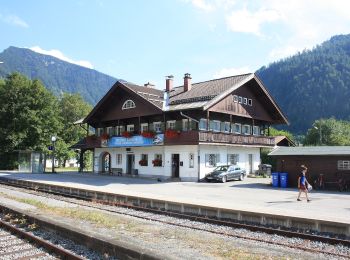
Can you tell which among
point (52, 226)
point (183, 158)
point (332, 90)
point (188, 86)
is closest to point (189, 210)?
point (52, 226)

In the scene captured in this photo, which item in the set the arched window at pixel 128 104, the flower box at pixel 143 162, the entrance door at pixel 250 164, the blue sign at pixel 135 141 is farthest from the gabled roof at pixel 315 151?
the arched window at pixel 128 104

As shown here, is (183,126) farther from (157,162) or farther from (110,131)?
(110,131)

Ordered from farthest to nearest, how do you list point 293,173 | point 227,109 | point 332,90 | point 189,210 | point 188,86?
point 332,90, point 188,86, point 227,109, point 293,173, point 189,210

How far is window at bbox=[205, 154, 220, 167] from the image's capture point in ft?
111

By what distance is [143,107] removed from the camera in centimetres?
3719

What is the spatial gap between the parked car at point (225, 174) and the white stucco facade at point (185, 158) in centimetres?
114

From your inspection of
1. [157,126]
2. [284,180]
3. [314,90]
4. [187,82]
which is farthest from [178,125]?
[314,90]

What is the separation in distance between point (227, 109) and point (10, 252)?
92.8 ft

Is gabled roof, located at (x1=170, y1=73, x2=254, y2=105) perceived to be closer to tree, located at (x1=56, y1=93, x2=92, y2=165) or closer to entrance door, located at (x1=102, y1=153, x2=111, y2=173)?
entrance door, located at (x1=102, y1=153, x2=111, y2=173)

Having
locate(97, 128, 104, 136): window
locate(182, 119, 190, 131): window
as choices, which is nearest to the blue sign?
locate(182, 119, 190, 131): window

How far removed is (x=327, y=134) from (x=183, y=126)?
2370 inches

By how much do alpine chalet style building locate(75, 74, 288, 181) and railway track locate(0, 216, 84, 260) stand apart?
2127cm

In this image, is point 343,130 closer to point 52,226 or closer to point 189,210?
point 189,210

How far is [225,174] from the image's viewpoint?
1256 inches
